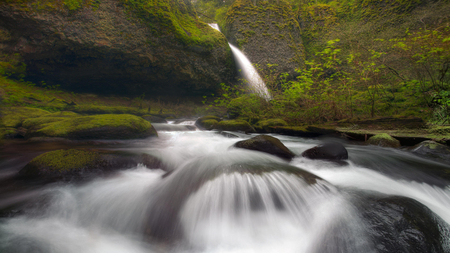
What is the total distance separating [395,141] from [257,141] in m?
3.55

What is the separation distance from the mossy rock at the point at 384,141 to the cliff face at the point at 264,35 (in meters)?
9.90

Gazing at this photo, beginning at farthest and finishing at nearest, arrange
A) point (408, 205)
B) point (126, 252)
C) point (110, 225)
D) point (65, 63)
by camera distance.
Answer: point (65, 63), point (110, 225), point (408, 205), point (126, 252)

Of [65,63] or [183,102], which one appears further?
[183,102]

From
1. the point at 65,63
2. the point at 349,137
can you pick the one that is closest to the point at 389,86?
the point at 349,137

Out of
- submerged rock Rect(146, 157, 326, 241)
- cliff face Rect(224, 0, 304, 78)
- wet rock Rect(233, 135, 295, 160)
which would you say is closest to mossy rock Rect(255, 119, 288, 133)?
wet rock Rect(233, 135, 295, 160)

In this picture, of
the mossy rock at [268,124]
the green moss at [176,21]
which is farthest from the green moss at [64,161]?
the green moss at [176,21]

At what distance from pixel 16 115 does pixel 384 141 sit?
11.4 metres

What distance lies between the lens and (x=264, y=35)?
1429 cm

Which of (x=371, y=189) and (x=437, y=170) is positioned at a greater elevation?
(x=437, y=170)

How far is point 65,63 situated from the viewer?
9.33 m

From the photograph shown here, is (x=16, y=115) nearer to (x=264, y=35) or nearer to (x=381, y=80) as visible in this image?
(x=381, y=80)

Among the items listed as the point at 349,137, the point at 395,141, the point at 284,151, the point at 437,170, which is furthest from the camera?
the point at 349,137

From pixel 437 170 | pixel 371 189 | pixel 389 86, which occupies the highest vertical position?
pixel 389 86

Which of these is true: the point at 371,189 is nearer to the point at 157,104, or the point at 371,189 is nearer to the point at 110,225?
the point at 110,225
